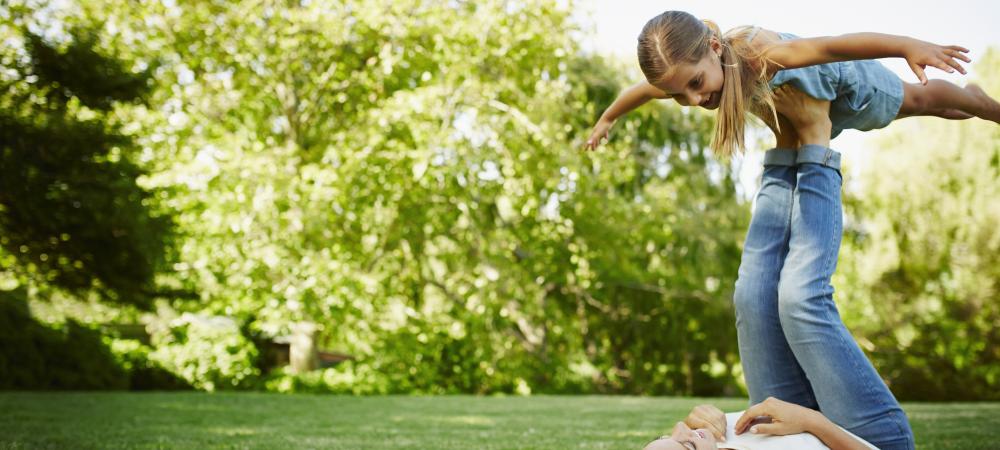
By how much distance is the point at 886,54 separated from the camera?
6.91 ft

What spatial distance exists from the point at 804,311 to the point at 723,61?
0.74 meters

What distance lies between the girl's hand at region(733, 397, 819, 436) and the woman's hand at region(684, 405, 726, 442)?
0.19ft

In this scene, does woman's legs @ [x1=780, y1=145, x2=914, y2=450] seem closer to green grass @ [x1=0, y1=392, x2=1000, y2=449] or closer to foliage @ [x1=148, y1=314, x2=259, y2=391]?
green grass @ [x1=0, y1=392, x2=1000, y2=449]

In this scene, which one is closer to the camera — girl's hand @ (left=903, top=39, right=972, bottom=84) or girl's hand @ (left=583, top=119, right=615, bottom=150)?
girl's hand @ (left=903, top=39, right=972, bottom=84)

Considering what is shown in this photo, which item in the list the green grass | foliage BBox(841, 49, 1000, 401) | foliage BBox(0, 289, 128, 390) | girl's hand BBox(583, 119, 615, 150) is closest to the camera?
girl's hand BBox(583, 119, 615, 150)

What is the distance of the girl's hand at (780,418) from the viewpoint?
7.09 feet

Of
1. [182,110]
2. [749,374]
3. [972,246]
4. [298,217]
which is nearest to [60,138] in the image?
[298,217]

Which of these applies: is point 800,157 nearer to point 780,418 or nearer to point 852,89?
point 852,89

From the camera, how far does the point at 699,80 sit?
7.79 ft

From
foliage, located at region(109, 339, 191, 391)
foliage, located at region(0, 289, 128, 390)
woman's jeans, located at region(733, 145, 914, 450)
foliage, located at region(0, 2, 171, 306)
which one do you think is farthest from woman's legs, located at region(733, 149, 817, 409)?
foliage, located at region(109, 339, 191, 391)

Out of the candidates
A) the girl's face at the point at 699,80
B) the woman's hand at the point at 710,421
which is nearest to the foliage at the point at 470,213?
the girl's face at the point at 699,80

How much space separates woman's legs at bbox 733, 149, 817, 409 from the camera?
2.53 metres

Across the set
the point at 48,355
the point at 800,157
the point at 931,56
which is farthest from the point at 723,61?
the point at 48,355

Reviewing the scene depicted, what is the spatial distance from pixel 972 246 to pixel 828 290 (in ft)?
40.1
